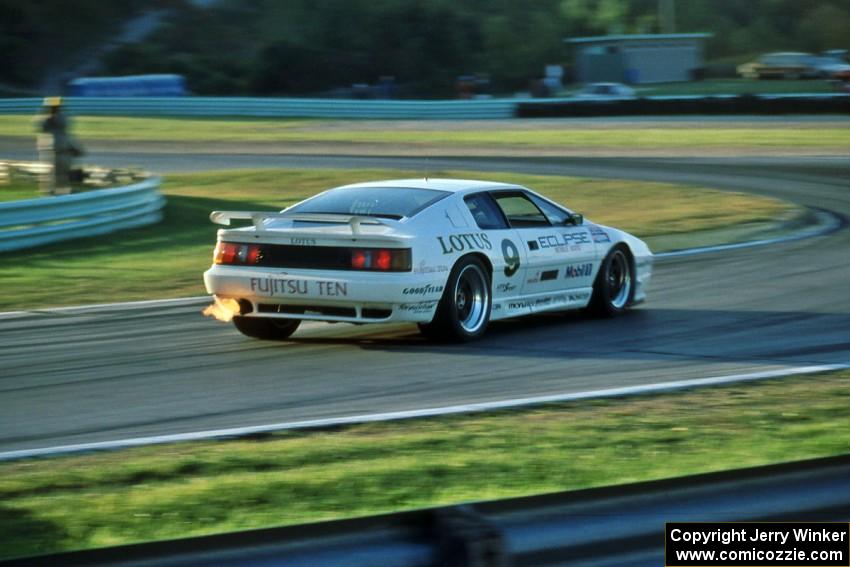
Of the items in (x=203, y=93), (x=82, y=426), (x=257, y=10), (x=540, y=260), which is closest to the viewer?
(x=82, y=426)

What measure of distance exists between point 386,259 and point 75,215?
32.2 ft

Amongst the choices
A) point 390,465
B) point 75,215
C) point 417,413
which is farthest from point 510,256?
point 75,215

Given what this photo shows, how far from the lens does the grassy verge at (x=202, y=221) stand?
13.7m

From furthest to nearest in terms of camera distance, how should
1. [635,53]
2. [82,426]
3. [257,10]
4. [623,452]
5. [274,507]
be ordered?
[257,10] < [635,53] < [82,426] < [623,452] < [274,507]

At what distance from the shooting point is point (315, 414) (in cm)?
744

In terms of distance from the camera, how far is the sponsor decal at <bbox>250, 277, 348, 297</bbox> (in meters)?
9.14

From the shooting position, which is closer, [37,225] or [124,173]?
[37,225]

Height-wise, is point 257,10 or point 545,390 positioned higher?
point 257,10

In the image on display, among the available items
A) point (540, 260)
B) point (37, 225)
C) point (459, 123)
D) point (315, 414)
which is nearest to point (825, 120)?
point (459, 123)

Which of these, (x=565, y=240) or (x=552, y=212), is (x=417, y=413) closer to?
(x=565, y=240)

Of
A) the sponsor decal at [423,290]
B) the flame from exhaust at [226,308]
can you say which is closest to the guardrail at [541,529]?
the sponsor decal at [423,290]

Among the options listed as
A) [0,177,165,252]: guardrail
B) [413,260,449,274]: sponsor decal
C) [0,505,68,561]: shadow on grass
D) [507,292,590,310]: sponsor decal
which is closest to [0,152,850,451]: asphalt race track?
[507,292,590,310]: sponsor decal

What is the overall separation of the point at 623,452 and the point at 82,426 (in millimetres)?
2868

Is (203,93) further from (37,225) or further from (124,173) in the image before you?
(37,225)
